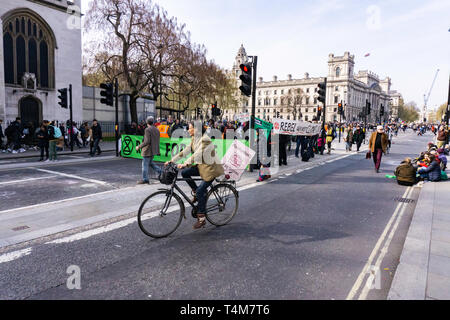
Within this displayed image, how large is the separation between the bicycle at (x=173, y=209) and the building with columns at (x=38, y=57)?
19660mm

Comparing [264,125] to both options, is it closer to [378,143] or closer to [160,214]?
[378,143]

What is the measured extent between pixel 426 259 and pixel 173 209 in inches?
141

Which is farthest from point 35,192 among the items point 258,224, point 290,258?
point 290,258

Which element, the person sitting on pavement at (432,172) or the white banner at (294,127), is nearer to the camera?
the person sitting on pavement at (432,172)

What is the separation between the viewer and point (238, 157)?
1111 cm

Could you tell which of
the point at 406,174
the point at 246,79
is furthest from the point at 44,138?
the point at 406,174

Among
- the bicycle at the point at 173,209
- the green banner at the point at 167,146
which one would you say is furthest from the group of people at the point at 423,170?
the bicycle at the point at 173,209

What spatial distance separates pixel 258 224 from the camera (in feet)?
18.3

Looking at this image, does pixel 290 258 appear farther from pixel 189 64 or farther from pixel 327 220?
pixel 189 64

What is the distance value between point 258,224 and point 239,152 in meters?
5.57

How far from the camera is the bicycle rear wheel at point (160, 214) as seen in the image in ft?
15.5

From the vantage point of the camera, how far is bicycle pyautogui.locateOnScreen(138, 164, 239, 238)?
15.6 feet
